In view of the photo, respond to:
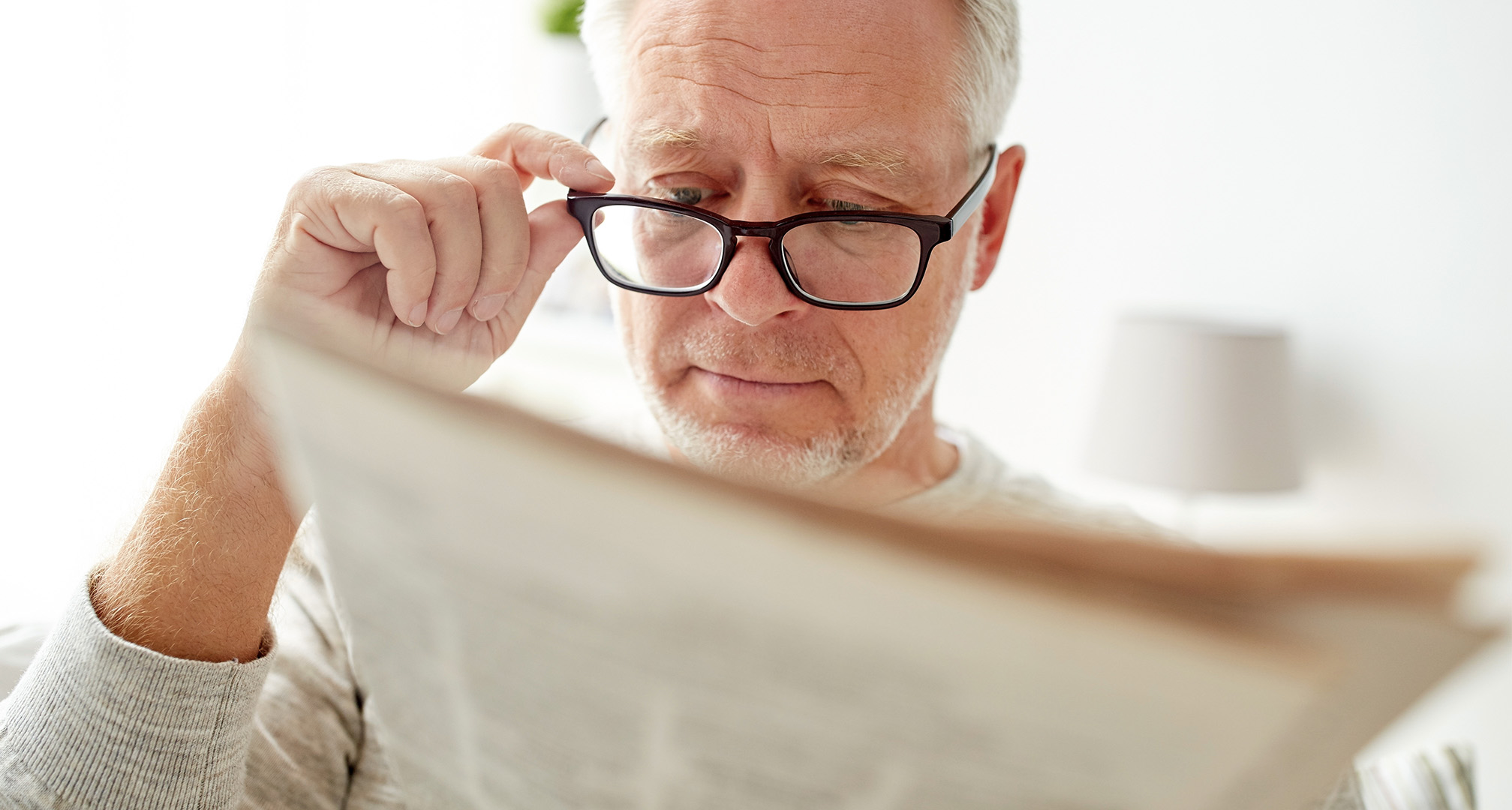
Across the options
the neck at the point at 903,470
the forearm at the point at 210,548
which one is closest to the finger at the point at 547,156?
the forearm at the point at 210,548

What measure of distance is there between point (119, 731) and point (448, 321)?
377 millimetres

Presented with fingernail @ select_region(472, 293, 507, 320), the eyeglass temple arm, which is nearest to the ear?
the eyeglass temple arm

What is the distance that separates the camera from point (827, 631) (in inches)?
9.5

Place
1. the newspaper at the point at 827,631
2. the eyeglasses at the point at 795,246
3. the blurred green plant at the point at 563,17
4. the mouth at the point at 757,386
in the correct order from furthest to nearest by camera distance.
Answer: the blurred green plant at the point at 563,17, the mouth at the point at 757,386, the eyeglasses at the point at 795,246, the newspaper at the point at 827,631

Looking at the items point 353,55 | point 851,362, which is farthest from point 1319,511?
point 353,55

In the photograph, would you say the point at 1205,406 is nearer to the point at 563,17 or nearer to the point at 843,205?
the point at 843,205

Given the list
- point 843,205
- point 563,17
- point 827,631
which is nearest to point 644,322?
point 843,205

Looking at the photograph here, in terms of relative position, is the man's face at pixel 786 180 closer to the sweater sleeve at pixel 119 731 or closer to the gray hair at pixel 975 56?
the gray hair at pixel 975 56

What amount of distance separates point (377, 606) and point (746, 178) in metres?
0.71

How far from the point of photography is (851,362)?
41.4 inches

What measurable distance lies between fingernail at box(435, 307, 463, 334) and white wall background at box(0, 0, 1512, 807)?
1430 millimetres

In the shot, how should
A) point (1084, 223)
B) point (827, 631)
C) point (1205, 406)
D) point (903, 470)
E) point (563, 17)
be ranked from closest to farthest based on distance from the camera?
point (827, 631) → point (903, 470) → point (1205, 406) → point (1084, 223) → point (563, 17)

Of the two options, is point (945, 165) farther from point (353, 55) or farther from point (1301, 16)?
point (353, 55)

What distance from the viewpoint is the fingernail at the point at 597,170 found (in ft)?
2.90
